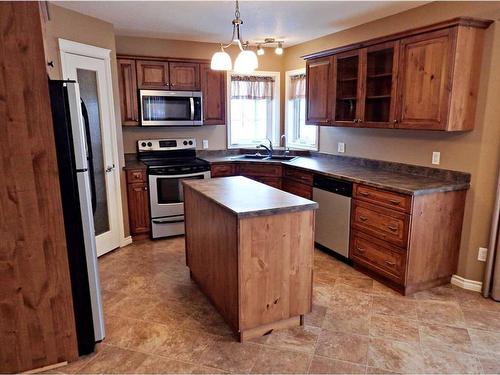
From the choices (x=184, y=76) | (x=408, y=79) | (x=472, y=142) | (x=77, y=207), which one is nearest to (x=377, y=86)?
(x=408, y=79)

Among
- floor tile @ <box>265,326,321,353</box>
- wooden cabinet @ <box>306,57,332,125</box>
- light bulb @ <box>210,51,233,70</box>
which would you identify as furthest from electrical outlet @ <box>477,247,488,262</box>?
light bulb @ <box>210,51,233,70</box>

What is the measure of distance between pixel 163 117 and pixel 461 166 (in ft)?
11.1

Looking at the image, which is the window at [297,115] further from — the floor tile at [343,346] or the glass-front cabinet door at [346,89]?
the floor tile at [343,346]

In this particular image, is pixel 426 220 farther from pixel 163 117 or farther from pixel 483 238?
pixel 163 117

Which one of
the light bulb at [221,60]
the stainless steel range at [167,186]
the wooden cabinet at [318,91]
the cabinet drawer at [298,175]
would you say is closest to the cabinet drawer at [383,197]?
the cabinet drawer at [298,175]

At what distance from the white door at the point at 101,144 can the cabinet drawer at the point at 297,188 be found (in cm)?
202

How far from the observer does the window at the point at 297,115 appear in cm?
513

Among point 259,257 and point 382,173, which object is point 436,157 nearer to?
point 382,173

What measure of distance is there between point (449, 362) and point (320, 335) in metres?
0.79

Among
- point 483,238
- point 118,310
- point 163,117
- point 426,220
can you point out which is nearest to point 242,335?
point 118,310

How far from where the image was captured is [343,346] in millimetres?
2357

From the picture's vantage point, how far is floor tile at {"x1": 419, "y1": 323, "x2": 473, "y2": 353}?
7.71 ft

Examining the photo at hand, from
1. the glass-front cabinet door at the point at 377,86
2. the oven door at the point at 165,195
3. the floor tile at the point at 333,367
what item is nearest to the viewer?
the floor tile at the point at 333,367

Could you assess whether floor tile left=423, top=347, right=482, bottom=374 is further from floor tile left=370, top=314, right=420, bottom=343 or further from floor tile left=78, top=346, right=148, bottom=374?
floor tile left=78, top=346, right=148, bottom=374
